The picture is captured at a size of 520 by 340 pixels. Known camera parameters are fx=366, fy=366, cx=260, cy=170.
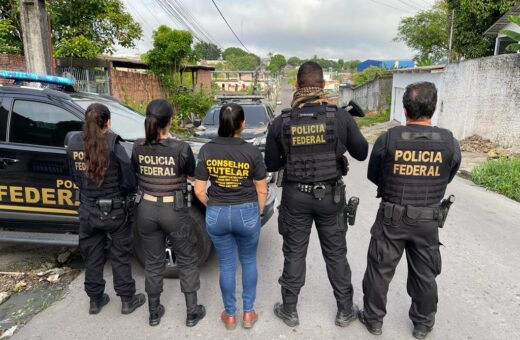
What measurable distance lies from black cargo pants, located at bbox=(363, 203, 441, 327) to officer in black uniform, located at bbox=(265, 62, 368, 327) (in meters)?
0.22

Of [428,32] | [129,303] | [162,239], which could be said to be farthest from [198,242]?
[428,32]

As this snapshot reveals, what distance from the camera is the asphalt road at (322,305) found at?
2.82 m

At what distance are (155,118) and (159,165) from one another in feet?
1.13

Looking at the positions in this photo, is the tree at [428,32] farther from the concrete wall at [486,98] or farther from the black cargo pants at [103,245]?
the black cargo pants at [103,245]

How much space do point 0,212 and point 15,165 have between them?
1.67 ft

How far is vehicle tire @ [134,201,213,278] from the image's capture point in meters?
3.42

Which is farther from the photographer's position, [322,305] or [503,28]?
[503,28]

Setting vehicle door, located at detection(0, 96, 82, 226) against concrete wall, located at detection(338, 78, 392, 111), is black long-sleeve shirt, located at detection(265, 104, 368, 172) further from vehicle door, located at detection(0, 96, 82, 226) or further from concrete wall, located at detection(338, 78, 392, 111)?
concrete wall, located at detection(338, 78, 392, 111)

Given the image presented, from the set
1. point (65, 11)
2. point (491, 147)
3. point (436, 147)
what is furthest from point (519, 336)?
point (65, 11)

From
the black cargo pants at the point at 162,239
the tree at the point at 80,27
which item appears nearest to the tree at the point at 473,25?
the tree at the point at 80,27

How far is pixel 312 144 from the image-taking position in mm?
2648

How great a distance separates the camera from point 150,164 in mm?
2725

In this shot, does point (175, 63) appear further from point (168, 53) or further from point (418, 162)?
point (418, 162)

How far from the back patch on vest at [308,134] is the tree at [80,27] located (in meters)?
9.52
